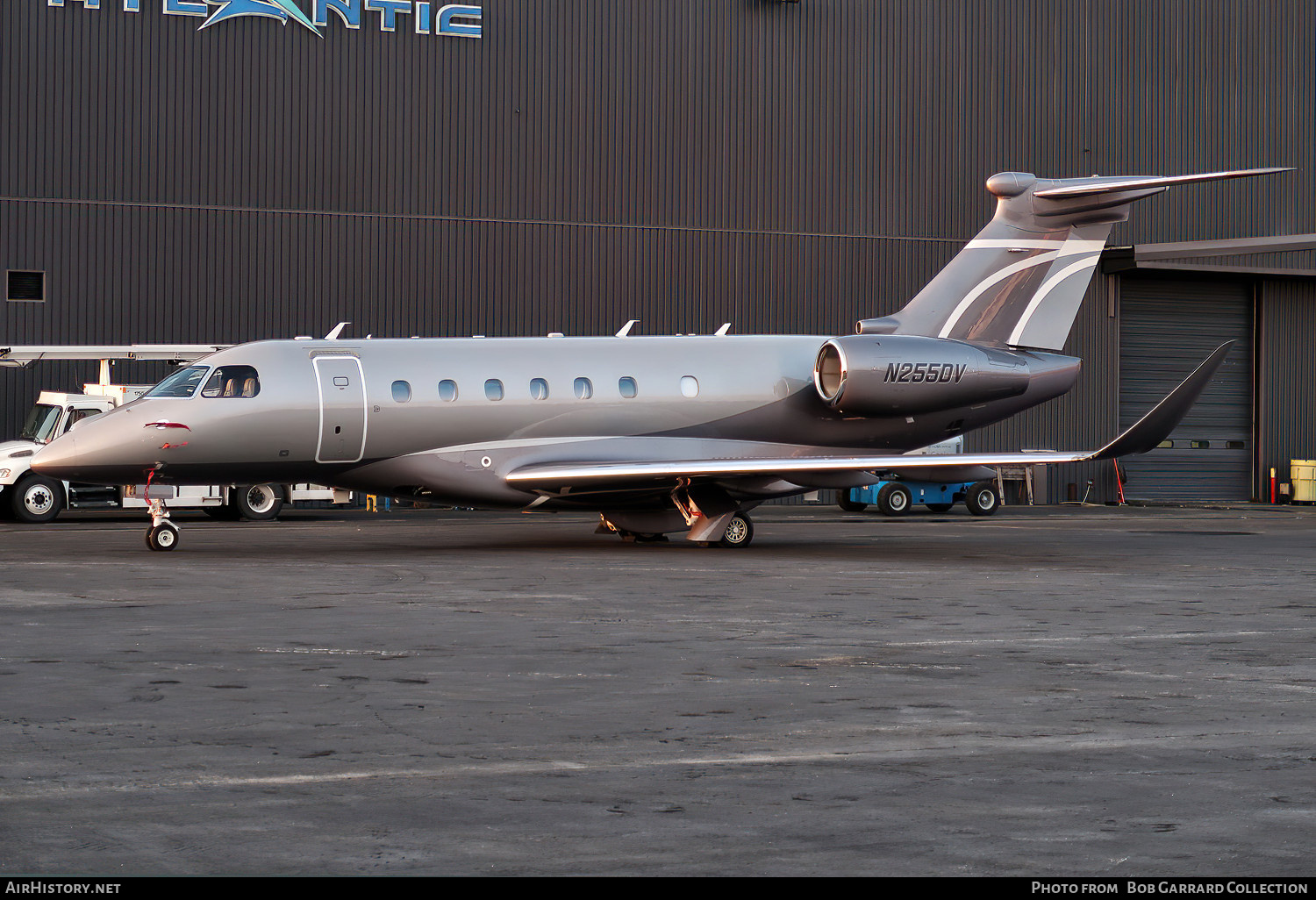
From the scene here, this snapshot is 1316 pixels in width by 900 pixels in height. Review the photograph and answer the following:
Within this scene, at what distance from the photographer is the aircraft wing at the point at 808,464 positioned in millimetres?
18656

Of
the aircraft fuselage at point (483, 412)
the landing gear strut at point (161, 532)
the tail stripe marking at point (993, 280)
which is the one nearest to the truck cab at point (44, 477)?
the landing gear strut at point (161, 532)

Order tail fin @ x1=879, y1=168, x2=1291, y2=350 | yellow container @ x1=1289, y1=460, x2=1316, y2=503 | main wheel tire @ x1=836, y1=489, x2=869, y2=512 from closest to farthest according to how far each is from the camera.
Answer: tail fin @ x1=879, y1=168, x2=1291, y2=350 → main wheel tire @ x1=836, y1=489, x2=869, y2=512 → yellow container @ x1=1289, y1=460, x2=1316, y2=503

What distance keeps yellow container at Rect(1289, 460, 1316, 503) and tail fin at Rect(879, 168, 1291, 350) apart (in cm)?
2118

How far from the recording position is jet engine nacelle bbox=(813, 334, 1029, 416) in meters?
20.6

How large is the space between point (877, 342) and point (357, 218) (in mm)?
17717

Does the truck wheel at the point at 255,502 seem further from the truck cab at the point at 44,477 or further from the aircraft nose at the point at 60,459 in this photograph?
the aircraft nose at the point at 60,459

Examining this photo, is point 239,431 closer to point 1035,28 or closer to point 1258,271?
point 1035,28

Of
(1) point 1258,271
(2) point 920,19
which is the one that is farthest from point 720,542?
(1) point 1258,271

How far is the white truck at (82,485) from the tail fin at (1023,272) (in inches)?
449

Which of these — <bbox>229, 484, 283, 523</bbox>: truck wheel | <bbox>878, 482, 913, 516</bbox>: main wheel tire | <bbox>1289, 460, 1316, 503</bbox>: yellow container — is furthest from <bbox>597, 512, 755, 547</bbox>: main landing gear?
<bbox>1289, 460, 1316, 503</bbox>: yellow container

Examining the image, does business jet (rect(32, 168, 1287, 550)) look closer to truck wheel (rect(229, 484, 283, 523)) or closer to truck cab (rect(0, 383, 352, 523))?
truck cab (rect(0, 383, 352, 523))

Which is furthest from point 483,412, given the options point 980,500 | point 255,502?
point 980,500

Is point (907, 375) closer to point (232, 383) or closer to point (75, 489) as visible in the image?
point (232, 383)

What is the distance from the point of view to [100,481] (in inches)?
731
